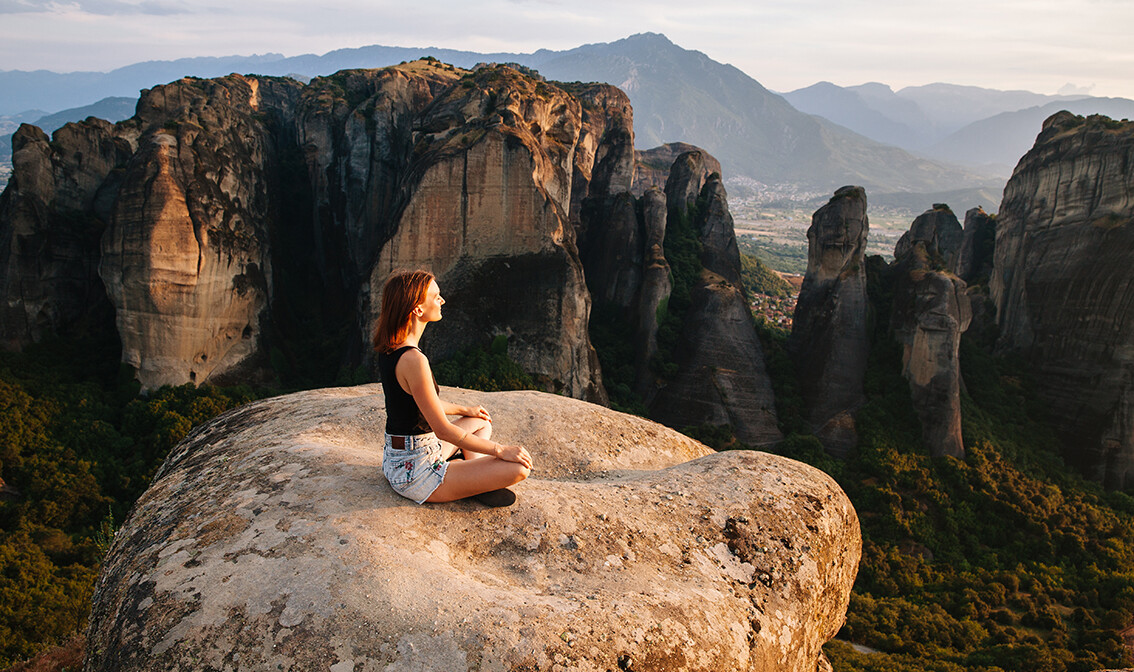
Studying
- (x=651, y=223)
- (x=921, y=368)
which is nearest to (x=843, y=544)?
(x=921, y=368)

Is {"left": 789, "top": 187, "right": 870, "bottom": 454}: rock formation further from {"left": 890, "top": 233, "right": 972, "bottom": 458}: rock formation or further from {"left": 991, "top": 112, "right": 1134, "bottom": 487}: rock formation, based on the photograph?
{"left": 991, "top": 112, "right": 1134, "bottom": 487}: rock formation

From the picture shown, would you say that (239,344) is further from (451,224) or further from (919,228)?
(919,228)

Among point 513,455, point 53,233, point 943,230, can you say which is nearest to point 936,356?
point 943,230

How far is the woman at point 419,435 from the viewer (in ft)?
14.7

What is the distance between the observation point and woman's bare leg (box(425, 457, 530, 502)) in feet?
15.0

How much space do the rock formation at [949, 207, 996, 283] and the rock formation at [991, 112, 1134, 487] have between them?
763 centimetres

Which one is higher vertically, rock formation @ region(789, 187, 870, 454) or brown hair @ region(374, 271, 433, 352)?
brown hair @ region(374, 271, 433, 352)

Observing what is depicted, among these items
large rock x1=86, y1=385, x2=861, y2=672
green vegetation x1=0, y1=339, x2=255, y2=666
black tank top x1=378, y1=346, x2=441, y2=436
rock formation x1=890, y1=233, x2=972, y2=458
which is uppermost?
black tank top x1=378, y1=346, x2=441, y2=436

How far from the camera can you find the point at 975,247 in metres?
38.5

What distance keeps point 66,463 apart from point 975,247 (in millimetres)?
45326

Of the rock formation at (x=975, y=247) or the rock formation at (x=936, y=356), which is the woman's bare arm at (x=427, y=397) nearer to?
the rock formation at (x=936, y=356)

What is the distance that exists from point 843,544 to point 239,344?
83.4 ft

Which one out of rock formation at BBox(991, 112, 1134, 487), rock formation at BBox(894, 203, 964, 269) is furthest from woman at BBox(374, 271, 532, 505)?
rock formation at BBox(894, 203, 964, 269)

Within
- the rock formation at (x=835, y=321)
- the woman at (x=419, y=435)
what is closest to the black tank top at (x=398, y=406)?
the woman at (x=419, y=435)
